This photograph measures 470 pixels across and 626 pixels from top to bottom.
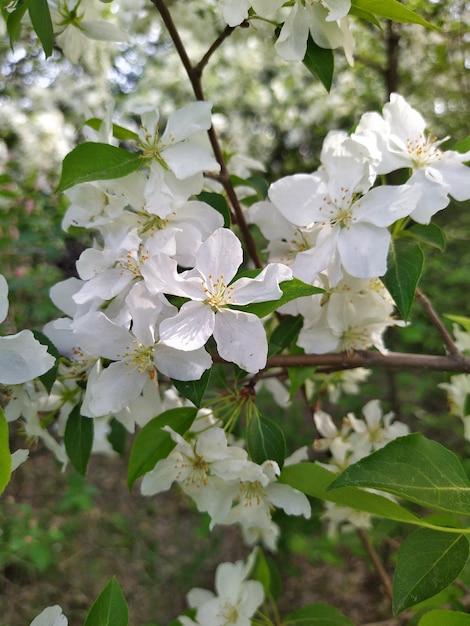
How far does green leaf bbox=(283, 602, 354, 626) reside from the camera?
3.42 ft

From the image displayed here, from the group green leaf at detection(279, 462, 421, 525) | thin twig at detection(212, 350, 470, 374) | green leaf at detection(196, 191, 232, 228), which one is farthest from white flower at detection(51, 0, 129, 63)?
green leaf at detection(279, 462, 421, 525)

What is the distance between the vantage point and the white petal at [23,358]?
0.73 meters

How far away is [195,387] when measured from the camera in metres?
0.79

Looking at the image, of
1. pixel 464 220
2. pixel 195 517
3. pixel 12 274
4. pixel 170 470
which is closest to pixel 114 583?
pixel 170 470

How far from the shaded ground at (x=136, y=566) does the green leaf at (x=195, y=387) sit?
2044mm

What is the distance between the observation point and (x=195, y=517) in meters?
3.62

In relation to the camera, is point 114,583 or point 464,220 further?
point 464,220

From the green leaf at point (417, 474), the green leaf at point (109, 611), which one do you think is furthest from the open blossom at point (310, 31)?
the green leaf at point (109, 611)

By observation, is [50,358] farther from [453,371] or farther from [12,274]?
[12,274]

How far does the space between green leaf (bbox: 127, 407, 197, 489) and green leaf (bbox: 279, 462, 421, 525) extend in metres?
0.18

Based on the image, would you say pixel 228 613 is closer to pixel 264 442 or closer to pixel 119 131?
pixel 264 442

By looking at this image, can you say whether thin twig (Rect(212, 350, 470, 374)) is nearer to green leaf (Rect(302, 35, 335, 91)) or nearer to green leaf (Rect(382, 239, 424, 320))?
green leaf (Rect(382, 239, 424, 320))

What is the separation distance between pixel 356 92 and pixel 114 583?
449cm

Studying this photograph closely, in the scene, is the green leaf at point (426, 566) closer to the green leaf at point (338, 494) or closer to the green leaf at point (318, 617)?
the green leaf at point (338, 494)
